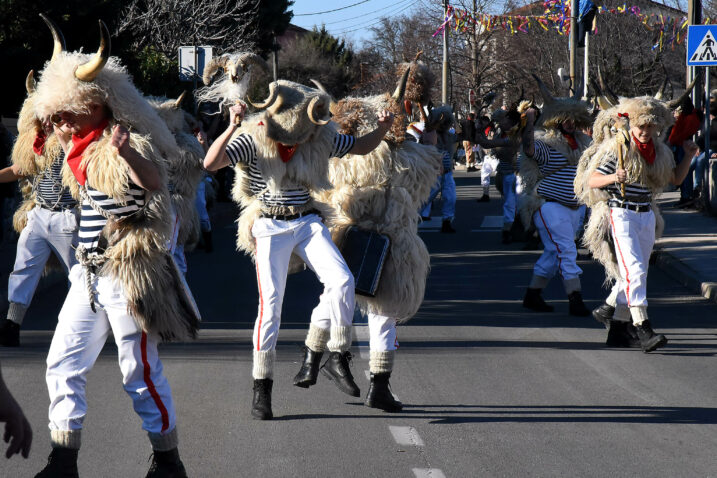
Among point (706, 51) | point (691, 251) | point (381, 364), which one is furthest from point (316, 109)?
point (706, 51)

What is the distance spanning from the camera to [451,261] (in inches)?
521

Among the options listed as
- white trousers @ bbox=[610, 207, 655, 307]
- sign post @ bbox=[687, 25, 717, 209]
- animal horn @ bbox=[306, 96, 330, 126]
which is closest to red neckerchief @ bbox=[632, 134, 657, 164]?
white trousers @ bbox=[610, 207, 655, 307]

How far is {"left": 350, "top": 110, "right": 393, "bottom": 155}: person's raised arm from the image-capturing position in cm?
598

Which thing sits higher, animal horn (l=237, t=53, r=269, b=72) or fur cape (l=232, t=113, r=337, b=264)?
animal horn (l=237, t=53, r=269, b=72)

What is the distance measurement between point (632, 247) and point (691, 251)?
6044mm

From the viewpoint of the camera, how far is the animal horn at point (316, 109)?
226 inches

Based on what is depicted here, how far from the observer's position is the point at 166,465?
438 cm

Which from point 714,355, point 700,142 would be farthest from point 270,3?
point 714,355

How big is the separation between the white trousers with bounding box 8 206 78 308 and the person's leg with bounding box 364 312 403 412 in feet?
9.29

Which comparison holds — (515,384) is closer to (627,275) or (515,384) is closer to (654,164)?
(627,275)

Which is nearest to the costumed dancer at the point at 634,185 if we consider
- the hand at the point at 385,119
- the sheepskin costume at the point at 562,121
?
the sheepskin costume at the point at 562,121

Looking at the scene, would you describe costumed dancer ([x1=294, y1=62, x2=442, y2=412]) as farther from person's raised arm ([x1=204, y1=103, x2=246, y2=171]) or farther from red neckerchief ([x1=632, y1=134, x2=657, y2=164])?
red neckerchief ([x1=632, y1=134, x2=657, y2=164])

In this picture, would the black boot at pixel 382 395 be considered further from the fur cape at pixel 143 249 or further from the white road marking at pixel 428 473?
the fur cape at pixel 143 249

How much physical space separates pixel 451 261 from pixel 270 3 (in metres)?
23.1
